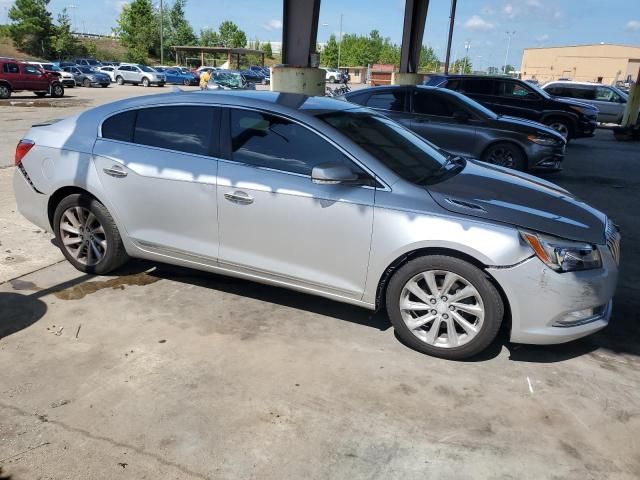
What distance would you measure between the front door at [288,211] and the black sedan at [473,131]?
5.82 meters

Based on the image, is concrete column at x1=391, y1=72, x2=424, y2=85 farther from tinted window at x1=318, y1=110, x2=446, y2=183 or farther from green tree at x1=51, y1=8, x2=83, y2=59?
green tree at x1=51, y1=8, x2=83, y2=59

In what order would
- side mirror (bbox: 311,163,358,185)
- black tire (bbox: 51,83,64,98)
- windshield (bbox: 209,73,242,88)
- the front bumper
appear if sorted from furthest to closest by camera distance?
windshield (bbox: 209,73,242,88)
black tire (bbox: 51,83,64,98)
side mirror (bbox: 311,163,358,185)
the front bumper

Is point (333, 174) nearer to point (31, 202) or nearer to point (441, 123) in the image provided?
point (31, 202)

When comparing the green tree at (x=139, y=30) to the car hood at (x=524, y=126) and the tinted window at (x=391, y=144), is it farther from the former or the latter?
the tinted window at (x=391, y=144)

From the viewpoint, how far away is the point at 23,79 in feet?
82.2

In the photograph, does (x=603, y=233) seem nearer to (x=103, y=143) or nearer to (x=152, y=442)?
(x=152, y=442)

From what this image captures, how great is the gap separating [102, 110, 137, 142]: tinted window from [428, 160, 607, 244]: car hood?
98.0 inches

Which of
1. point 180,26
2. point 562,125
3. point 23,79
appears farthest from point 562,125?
point 180,26

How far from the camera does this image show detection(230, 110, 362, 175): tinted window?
3.77 m

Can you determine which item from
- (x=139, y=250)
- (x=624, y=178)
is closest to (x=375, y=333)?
(x=139, y=250)

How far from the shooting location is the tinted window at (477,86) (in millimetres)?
13792

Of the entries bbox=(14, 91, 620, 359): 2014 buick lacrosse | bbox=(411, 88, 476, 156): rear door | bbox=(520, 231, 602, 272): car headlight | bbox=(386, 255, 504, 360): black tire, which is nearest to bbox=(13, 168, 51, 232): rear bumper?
bbox=(14, 91, 620, 359): 2014 buick lacrosse

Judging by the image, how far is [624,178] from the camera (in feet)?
35.0

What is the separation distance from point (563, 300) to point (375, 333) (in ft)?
4.30
